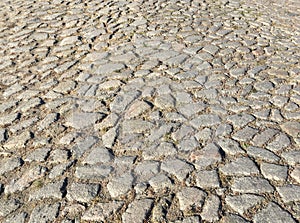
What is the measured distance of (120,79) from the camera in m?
4.32

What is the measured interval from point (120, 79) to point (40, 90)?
2.91ft

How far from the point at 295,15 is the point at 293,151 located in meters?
3.55

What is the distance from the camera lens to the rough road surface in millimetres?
2727

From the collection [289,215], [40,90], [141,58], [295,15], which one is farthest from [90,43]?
[289,215]

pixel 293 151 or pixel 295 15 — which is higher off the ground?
pixel 293 151

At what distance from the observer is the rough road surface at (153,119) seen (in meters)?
2.73

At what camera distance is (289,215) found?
8.25ft

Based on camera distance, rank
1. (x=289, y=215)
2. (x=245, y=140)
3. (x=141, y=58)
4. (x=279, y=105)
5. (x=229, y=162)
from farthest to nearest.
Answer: (x=141, y=58), (x=279, y=105), (x=245, y=140), (x=229, y=162), (x=289, y=215)

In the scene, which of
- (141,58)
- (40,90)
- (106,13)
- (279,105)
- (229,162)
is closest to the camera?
(229,162)

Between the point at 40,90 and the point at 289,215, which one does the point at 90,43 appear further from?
the point at 289,215

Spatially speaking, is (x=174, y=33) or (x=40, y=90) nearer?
(x=40, y=90)

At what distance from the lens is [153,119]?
3.60 m

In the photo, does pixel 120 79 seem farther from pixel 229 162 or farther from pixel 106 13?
pixel 106 13

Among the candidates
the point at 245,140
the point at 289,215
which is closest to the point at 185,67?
the point at 245,140
